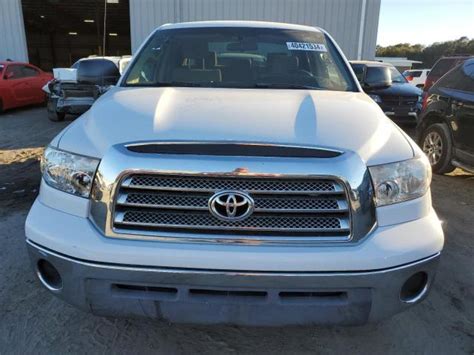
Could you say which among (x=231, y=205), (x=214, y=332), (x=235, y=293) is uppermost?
(x=231, y=205)

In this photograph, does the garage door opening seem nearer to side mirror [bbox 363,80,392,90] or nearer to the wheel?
the wheel

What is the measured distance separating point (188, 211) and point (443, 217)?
3652 millimetres

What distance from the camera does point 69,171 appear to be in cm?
225

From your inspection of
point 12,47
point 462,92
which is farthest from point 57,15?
point 462,92

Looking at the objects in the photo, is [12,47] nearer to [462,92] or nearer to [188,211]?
[462,92]

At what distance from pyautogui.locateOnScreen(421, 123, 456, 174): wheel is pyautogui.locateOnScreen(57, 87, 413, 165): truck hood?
3696mm

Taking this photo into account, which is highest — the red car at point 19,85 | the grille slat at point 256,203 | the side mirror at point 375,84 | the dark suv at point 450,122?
the side mirror at point 375,84

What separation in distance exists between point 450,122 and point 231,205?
499cm

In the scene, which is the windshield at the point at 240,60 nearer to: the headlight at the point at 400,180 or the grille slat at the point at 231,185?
the headlight at the point at 400,180

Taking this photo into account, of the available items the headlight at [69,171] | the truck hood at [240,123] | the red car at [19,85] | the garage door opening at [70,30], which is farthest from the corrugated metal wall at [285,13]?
the headlight at [69,171]

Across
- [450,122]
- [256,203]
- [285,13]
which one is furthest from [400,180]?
[285,13]

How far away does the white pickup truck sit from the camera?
203cm

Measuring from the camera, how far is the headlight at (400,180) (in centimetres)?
217

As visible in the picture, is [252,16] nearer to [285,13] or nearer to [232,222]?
[285,13]
